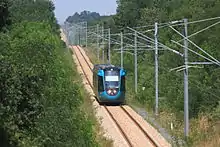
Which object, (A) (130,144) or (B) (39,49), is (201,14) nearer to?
(A) (130,144)

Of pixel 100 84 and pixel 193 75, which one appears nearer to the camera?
pixel 193 75

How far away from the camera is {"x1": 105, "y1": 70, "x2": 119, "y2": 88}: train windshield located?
3969 centimetres

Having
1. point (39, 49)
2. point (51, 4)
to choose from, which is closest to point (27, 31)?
point (39, 49)

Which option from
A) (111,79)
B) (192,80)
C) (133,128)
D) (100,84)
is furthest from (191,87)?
(100,84)

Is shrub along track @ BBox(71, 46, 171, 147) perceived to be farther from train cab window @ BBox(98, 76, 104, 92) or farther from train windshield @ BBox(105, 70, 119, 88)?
train windshield @ BBox(105, 70, 119, 88)

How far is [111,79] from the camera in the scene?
39750 mm

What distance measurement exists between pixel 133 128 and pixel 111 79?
8.33 metres

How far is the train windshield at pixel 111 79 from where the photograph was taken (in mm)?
39688

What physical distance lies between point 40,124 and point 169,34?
42734 millimetres

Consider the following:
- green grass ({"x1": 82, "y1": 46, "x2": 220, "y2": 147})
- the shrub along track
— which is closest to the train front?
the shrub along track

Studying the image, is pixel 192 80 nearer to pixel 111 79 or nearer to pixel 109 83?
pixel 111 79

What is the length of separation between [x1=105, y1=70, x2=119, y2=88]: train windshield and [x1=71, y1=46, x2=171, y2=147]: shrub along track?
163cm

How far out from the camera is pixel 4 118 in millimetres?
14383

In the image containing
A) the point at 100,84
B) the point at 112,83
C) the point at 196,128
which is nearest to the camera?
the point at 196,128
